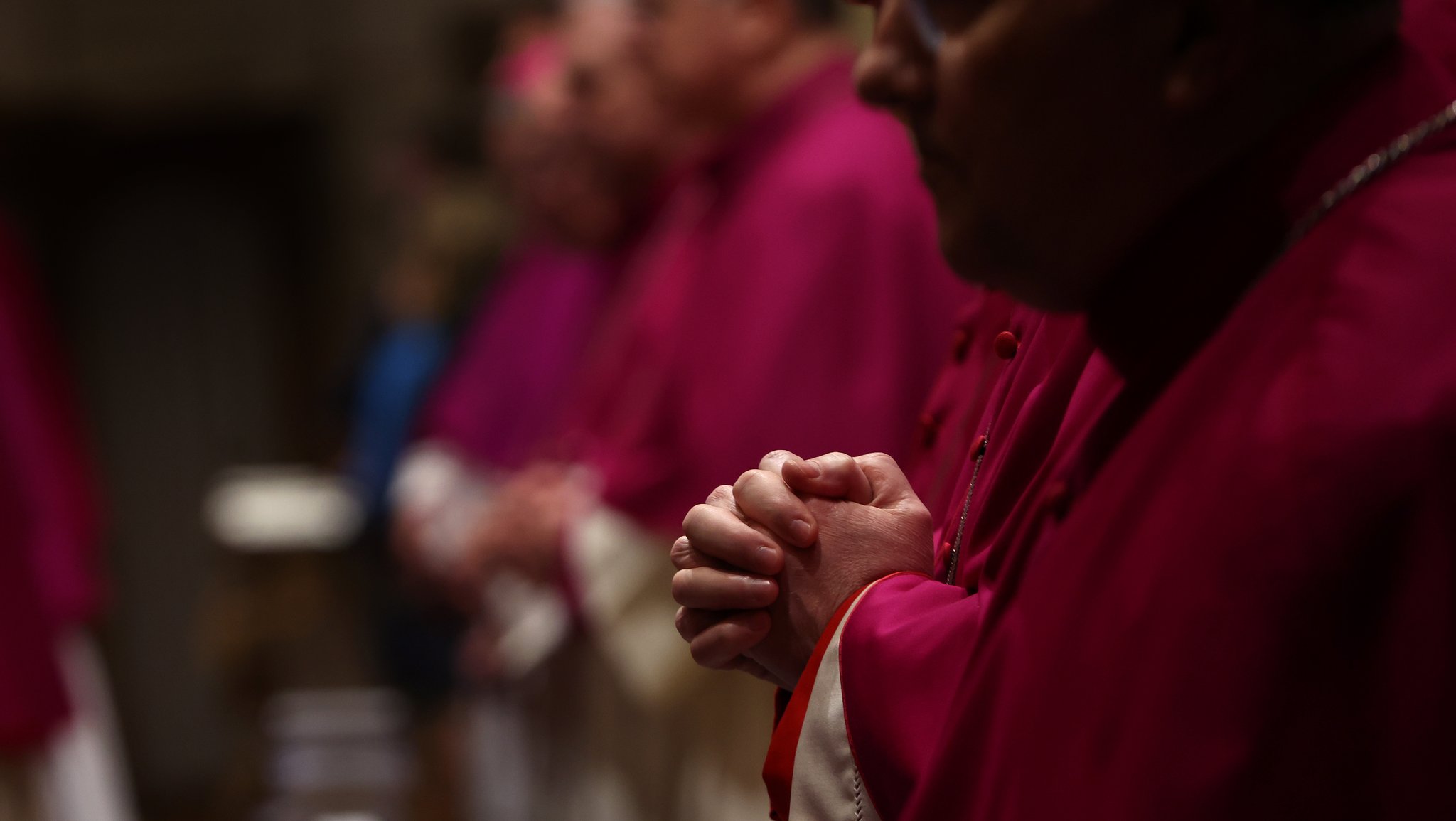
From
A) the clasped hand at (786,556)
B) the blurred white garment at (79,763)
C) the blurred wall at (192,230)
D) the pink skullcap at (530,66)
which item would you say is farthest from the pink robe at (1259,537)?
the blurred wall at (192,230)

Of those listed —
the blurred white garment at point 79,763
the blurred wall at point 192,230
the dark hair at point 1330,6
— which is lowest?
the dark hair at point 1330,6

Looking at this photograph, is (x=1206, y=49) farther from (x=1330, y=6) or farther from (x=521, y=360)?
(x=521, y=360)

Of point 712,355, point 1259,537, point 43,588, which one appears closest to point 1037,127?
point 1259,537

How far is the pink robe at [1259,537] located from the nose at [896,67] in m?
0.16

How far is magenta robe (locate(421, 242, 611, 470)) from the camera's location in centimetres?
516

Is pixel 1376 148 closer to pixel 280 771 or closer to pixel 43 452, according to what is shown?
pixel 43 452

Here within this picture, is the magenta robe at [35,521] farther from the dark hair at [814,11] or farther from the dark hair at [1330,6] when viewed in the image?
the dark hair at [1330,6]

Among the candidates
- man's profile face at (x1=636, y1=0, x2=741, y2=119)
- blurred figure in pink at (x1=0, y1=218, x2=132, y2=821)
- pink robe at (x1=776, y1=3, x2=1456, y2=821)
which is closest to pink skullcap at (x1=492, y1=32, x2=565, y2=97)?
blurred figure in pink at (x1=0, y1=218, x2=132, y2=821)

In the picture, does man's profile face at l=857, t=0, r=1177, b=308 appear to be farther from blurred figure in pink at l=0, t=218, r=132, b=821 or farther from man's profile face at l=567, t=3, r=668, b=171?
blurred figure in pink at l=0, t=218, r=132, b=821

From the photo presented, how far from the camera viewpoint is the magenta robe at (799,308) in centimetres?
256

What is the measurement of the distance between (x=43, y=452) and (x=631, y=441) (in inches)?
89.0

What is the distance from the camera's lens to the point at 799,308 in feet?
8.78

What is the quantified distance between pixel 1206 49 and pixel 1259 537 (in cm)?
26

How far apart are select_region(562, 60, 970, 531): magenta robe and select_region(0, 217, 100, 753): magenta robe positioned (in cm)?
158
